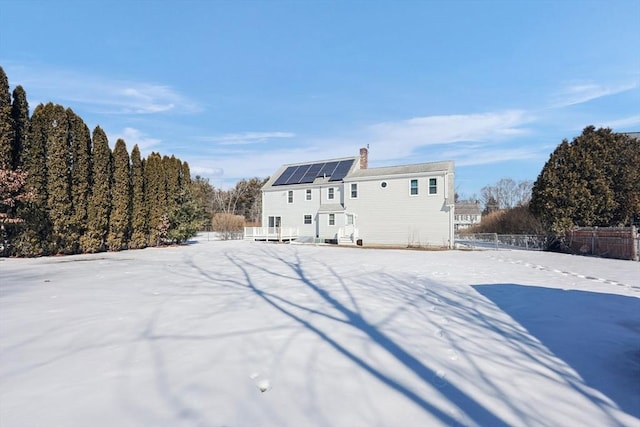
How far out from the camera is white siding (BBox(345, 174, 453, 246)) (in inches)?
878

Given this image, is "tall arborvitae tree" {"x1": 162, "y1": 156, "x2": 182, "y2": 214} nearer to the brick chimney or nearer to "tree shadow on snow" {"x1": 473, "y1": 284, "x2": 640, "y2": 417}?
the brick chimney

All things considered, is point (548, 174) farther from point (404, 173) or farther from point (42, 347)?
point (42, 347)

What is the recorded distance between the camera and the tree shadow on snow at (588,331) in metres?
3.14

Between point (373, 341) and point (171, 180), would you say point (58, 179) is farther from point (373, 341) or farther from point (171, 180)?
point (373, 341)

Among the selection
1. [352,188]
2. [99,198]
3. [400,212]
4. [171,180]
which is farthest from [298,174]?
[99,198]

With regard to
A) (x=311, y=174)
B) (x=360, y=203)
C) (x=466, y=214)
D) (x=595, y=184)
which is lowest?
(x=360, y=203)

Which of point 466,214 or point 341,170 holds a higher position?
point 341,170

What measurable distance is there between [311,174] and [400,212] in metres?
9.11

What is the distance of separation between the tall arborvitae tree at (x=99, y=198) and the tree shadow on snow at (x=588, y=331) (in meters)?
16.7

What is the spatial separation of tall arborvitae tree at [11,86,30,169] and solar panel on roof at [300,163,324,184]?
18.0 metres

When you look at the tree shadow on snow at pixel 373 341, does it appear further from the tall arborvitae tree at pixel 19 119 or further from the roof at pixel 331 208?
the roof at pixel 331 208

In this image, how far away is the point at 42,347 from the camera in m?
3.79

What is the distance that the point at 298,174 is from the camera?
3042cm

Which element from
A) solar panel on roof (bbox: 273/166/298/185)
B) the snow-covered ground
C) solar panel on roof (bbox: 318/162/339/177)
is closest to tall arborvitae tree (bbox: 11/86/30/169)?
the snow-covered ground
